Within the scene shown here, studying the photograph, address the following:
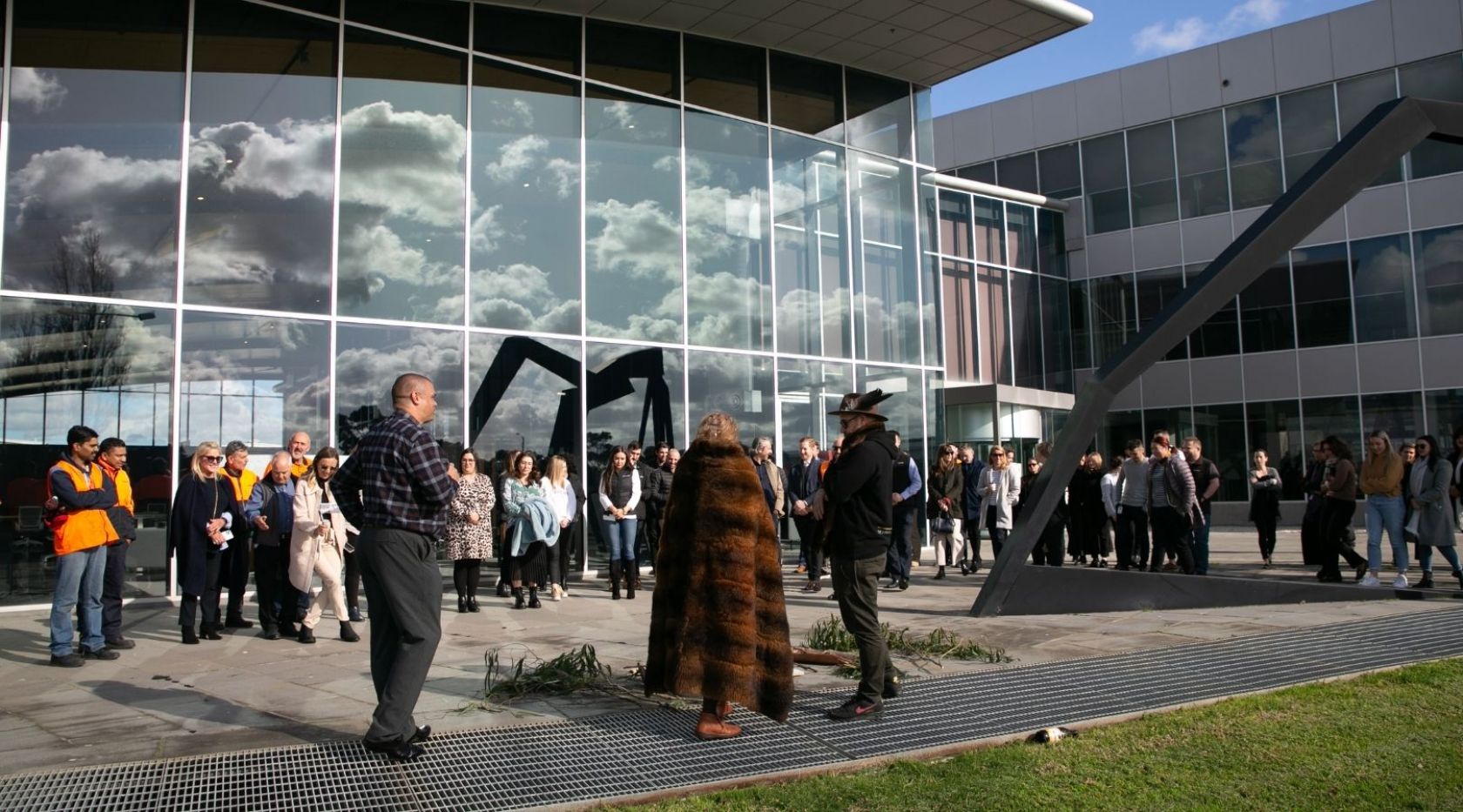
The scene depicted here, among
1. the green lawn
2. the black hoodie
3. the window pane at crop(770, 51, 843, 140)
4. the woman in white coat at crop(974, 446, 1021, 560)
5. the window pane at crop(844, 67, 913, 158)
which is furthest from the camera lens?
the window pane at crop(844, 67, 913, 158)

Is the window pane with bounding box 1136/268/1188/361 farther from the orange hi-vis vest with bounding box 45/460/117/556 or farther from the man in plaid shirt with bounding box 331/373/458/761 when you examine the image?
the man in plaid shirt with bounding box 331/373/458/761

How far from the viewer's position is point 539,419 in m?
14.3

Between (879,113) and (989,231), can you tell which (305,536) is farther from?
(989,231)

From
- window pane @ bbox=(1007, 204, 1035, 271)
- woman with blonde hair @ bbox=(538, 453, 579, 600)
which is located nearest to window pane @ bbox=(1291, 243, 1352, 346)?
window pane @ bbox=(1007, 204, 1035, 271)

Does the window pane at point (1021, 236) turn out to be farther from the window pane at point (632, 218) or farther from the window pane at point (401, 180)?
the window pane at point (401, 180)

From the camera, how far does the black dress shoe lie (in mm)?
5016

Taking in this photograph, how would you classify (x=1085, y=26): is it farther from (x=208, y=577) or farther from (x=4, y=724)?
(x=4, y=724)

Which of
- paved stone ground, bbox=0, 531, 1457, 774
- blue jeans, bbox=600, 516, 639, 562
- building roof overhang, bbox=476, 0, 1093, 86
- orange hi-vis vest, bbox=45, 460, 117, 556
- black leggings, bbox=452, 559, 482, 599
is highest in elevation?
building roof overhang, bbox=476, 0, 1093, 86

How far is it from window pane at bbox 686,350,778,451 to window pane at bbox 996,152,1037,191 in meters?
16.8

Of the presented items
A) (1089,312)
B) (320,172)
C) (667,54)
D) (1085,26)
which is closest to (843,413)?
(320,172)

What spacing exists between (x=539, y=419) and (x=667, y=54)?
18.6ft

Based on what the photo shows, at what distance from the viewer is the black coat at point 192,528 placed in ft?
30.0

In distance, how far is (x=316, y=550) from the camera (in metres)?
9.21

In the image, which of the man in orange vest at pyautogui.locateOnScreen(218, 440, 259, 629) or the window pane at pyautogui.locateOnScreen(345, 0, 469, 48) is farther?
the window pane at pyautogui.locateOnScreen(345, 0, 469, 48)
